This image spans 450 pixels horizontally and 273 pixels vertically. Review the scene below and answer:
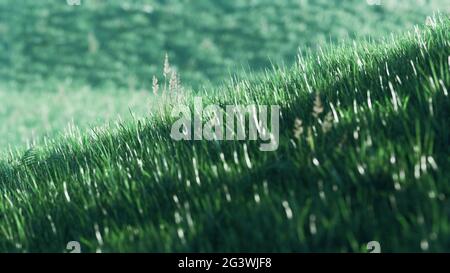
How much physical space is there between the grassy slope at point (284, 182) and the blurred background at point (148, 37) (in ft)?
33.2

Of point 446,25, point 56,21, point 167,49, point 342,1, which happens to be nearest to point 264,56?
point 167,49

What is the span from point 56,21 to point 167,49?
3641 mm

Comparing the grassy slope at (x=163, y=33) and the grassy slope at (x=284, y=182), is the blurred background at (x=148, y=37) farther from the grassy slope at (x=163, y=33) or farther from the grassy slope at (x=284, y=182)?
the grassy slope at (x=284, y=182)

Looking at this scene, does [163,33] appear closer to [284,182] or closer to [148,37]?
[148,37]

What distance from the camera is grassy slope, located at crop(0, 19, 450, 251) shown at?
285 cm

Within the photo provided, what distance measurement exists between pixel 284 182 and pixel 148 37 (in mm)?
14490

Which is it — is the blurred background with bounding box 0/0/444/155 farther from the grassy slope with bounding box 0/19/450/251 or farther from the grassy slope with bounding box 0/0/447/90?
the grassy slope with bounding box 0/19/450/251

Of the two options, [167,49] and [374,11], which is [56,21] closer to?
[167,49]

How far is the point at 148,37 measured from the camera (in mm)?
17297

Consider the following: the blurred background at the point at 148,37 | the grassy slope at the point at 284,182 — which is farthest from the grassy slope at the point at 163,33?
the grassy slope at the point at 284,182

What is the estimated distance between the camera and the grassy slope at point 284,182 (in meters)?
2.85

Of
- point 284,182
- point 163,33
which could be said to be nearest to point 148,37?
point 163,33

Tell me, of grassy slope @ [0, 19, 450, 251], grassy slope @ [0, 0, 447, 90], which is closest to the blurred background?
grassy slope @ [0, 0, 447, 90]
